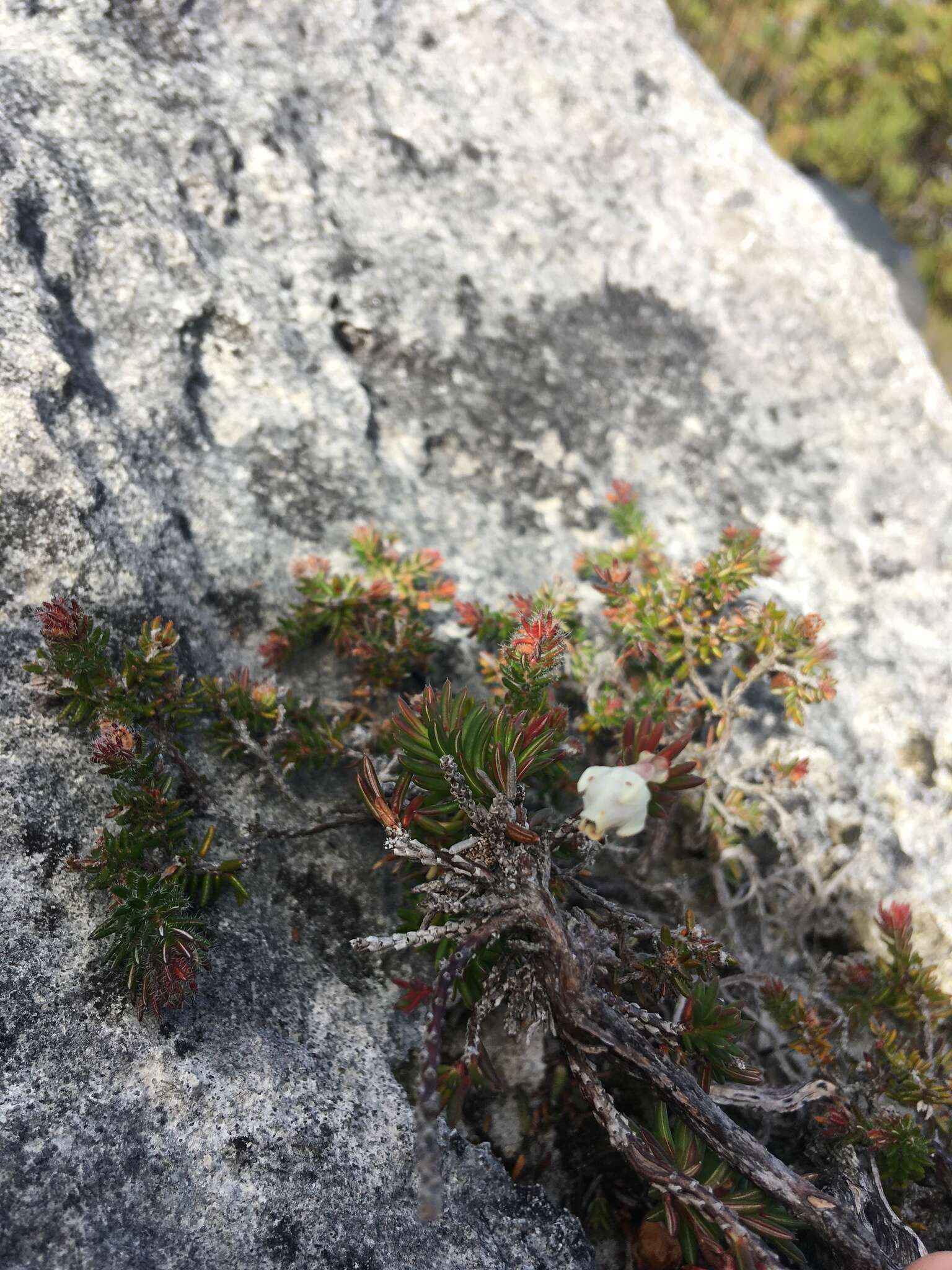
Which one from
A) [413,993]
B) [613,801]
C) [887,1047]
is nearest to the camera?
[613,801]

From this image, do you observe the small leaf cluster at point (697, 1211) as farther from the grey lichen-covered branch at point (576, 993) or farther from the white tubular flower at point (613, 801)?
the white tubular flower at point (613, 801)

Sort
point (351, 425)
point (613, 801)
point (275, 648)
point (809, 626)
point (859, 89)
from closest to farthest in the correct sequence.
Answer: point (613, 801)
point (275, 648)
point (809, 626)
point (351, 425)
point (859, 89)

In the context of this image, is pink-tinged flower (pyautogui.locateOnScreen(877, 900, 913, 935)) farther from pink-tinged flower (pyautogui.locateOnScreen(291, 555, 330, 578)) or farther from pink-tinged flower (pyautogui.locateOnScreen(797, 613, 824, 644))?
pink-tinged flower (pyautogui.locateOnScreen(291, 555, 330, 578))

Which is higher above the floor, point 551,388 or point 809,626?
point 809,626

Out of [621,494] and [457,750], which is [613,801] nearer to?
[457,750]

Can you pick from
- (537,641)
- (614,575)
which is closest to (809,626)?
(614,575)

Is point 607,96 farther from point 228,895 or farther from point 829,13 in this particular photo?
point 829,13
